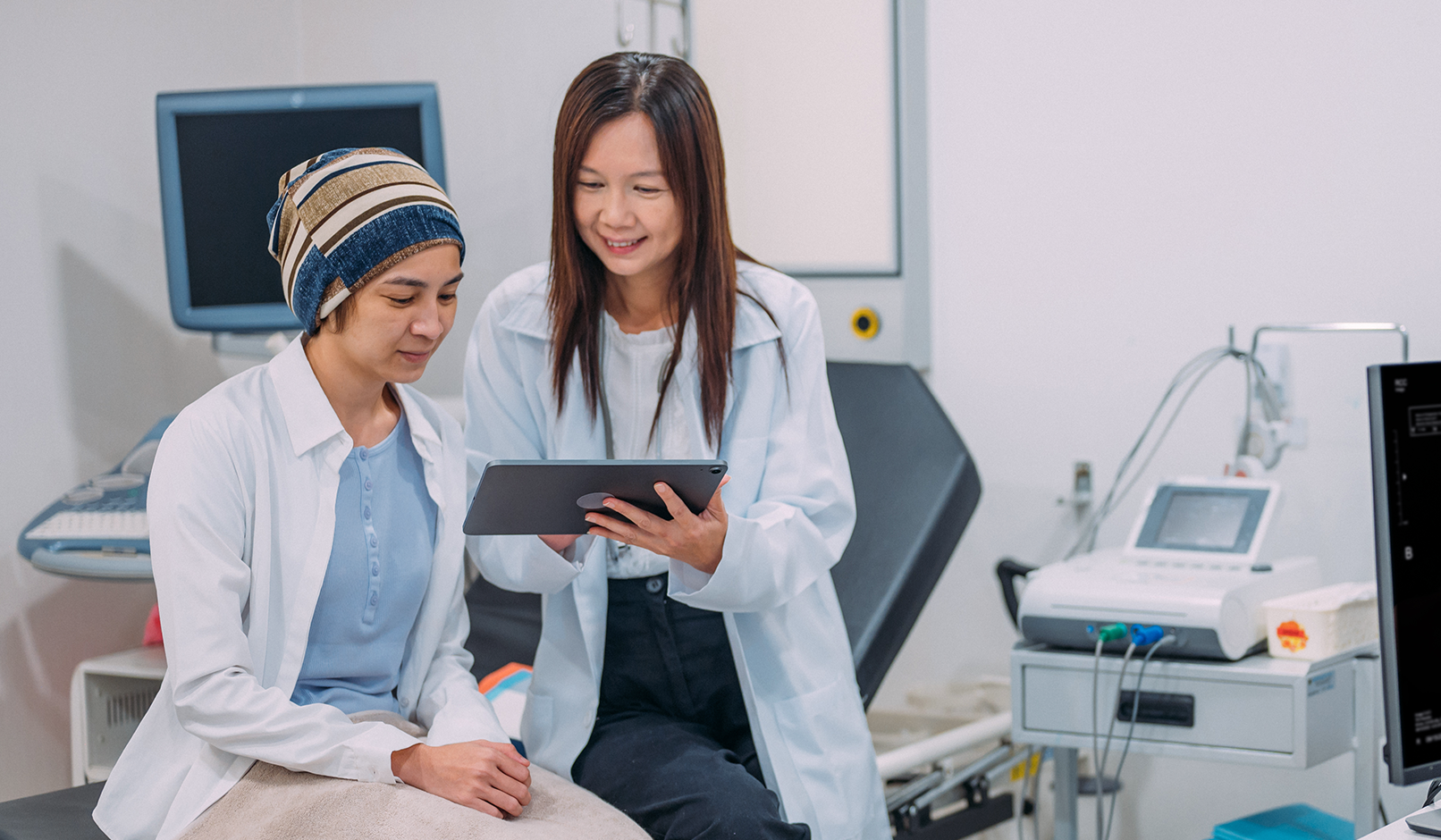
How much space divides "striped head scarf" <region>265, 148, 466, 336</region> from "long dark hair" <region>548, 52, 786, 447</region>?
0.23 metres

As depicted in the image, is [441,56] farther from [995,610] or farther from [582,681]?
[582,681]

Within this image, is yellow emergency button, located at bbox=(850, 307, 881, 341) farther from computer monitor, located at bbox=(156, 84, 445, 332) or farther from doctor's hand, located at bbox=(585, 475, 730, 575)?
doctor's hand, located at bbox=(585, 475, 730, 575)

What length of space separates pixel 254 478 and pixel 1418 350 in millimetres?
1895

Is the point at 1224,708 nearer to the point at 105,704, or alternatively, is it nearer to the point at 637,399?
the point at 637,399

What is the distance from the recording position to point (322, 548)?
1290 mm

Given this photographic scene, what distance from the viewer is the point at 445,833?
3.86 ft

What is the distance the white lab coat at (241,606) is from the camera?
120 cm

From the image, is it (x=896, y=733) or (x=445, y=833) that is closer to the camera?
(x=445, y=833)

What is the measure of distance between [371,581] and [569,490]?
0.24 metres

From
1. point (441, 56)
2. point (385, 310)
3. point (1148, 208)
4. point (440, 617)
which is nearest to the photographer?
point (385, 310)

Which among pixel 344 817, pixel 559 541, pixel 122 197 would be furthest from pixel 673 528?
pixel 122 197

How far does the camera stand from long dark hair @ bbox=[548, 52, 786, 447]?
4.83 feet

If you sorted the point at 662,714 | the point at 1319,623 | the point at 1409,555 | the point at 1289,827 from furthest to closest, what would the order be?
the point at 1289,827, the point at 1319,623, the point at 662,714, the point at 1409,555

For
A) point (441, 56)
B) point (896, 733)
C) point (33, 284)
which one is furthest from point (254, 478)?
point (441, 56)
